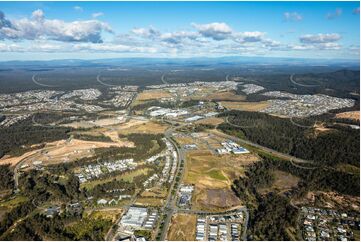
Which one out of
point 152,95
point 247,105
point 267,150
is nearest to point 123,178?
point 267,150

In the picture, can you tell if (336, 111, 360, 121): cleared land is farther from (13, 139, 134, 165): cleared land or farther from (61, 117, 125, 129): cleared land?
(61, 117, 125, 129): cleared land

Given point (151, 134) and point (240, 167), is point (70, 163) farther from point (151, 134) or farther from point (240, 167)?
point (240, 167)

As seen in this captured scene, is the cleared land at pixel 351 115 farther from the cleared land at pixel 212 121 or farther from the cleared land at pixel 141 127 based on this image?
the cleared land at pixel 141 127

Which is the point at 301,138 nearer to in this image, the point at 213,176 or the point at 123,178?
the point at 213,176

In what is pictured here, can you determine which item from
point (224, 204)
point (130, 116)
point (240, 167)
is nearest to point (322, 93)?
point (130, 116)

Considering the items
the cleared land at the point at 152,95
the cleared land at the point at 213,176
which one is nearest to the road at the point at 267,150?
the cleared land at the point at 213,176
